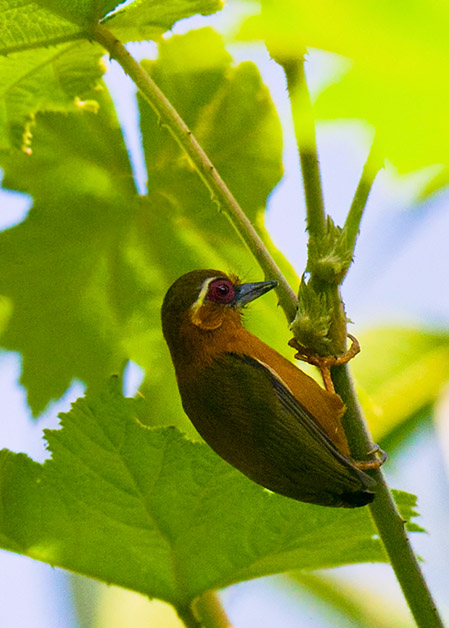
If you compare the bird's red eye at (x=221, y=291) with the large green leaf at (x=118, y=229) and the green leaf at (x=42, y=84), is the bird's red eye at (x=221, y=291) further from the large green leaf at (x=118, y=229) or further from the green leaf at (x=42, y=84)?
the green leaf at (x=42, y=84)

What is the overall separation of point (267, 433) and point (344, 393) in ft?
1.79

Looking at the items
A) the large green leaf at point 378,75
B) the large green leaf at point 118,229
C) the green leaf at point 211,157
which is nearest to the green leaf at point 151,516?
the large green leaf at point 118,229

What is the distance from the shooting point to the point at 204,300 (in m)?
3.03

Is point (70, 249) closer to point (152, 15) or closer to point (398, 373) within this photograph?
point (152, 15)

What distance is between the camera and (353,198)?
1936 mm

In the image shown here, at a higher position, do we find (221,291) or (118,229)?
(118,229)

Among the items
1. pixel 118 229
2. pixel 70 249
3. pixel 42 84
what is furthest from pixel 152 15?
pixel 70 249

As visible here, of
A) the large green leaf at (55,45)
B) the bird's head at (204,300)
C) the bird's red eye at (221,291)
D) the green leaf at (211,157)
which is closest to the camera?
the large green leaf at (55,45)

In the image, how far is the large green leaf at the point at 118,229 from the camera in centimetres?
333

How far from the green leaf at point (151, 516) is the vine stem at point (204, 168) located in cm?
57

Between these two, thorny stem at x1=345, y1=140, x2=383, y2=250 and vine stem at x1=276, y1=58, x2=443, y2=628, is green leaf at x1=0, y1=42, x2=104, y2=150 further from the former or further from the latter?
thorny stem at x1=345, y1=140, x2=383, y2=250

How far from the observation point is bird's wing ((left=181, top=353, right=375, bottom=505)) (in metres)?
2.26

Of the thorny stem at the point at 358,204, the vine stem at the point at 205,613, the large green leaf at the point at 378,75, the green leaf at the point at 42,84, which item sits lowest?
the large green leaf at the point at 378,75

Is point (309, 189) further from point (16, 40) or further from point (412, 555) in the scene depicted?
point (16, 40)
